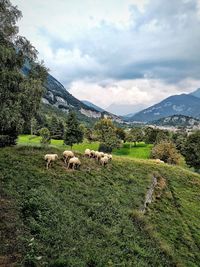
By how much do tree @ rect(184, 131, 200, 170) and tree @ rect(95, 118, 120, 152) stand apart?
28166 millimetres

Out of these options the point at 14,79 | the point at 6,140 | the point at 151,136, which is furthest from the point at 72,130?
the point at 151,136

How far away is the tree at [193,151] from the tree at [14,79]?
72.9 meters

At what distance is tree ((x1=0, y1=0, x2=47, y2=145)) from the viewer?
2342 centimetres

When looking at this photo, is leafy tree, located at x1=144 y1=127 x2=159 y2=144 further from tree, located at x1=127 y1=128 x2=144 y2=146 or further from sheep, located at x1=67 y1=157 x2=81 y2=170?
sheep, located at x1=67 y1=157 x2=81 y2=170

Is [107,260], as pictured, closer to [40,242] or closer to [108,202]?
[40,242]

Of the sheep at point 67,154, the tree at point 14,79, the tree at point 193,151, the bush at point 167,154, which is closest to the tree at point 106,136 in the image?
the bush at point 167,154

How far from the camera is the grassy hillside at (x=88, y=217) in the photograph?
17891 mm

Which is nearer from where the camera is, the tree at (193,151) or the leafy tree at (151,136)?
the tree at (193,151)

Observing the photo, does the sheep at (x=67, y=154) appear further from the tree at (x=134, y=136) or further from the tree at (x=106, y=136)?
the tree at (x=134, y=136)

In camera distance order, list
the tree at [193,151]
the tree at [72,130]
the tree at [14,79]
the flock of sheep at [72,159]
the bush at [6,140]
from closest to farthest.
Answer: the tree at [14,79] → the flock of sheep at [72,159] → the bush at [6,140] → the tree at [72,130] → the tree at [193,151]

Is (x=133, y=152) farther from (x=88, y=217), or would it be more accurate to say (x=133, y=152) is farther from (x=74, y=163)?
(x=88, y=217)

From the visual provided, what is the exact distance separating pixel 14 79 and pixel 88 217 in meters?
11.6

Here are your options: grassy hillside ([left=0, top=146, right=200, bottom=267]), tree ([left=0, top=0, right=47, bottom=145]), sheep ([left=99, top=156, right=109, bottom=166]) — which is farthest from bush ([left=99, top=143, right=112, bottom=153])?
tree ([left=0, top=0, right=47, bottom=145])

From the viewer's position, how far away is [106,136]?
118 metres
